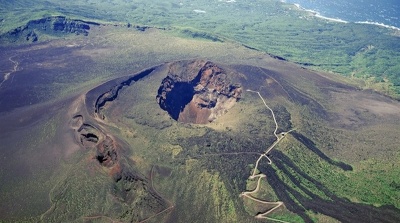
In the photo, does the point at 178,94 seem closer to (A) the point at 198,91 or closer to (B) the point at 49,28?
(A) the point at 198,91

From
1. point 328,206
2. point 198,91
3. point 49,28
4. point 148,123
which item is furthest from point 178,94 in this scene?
point 49,28

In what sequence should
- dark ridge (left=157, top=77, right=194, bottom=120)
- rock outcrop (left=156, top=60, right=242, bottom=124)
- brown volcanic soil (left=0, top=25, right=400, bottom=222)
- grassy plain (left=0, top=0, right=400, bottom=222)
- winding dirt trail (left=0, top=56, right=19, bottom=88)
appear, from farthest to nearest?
winding dirt trail (left=0, top=56, right=19, bottom=88)
rock outcrop (left=156, top=60, right=242, bottom=124)
dark ridge (left=157, top=77, right=194, bottom=120)
brown volcanic soil (left=0, top=25, right=400, bottom=222)
grassy plain (left=0, top=0, right=400, bottom=222)

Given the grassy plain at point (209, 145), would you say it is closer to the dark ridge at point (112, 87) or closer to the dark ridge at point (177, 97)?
the dark ridge at point (112, 87)

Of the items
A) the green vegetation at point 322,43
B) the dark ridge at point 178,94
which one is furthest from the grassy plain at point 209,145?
the green vegetation at point 322,43

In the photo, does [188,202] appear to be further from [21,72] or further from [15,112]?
[21,72]

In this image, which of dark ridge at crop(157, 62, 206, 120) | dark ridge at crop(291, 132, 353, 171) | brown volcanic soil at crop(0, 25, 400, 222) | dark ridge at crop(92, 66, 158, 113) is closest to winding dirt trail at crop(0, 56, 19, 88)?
brown volcanic soil at crop(0, 25, 400, 222)

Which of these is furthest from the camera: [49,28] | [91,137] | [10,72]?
[49,28]

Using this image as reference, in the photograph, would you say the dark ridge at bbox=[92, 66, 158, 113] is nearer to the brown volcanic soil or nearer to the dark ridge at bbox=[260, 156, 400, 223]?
the brown volcanic soil
